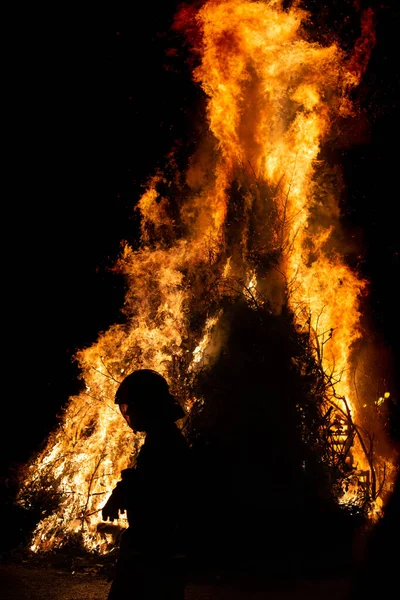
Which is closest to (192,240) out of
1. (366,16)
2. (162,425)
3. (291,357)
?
(291,357)

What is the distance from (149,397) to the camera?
2967mm

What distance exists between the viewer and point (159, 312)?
30.1 feet

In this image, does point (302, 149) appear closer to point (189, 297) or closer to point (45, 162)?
point (189, 297)

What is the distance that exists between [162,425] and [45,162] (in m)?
9.98

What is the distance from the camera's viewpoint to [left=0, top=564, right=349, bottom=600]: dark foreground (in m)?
5.25

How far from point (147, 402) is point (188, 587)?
373 centimetres

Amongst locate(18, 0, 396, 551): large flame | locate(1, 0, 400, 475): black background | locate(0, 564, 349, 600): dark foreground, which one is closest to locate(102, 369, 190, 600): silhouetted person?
locate(0, 564, 349, 600): dark foreground

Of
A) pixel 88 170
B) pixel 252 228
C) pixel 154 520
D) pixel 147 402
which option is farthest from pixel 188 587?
pixel 88 170

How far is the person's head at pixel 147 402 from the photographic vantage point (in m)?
2.93

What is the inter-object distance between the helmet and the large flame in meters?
5.11

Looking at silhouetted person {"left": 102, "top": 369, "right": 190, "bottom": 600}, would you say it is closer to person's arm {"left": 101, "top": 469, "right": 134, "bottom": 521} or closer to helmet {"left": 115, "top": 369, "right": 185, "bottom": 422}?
person's arm {"left": 101, "top": 469, "right": 134, "bottom": 521}

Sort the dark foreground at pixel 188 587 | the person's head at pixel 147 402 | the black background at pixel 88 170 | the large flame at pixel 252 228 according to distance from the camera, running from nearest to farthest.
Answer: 1. the person's head at pixel 147 402
2. the dark foreground at pixel 188 587
3. the large flame at pixel 252 228
4. the black background at pixel 88 170

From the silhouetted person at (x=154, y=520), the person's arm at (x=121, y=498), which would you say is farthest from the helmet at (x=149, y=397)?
the person's arm at (x=121, y=498)

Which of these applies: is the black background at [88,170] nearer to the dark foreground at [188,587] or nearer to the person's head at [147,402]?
the dark foreground at [188,587]
